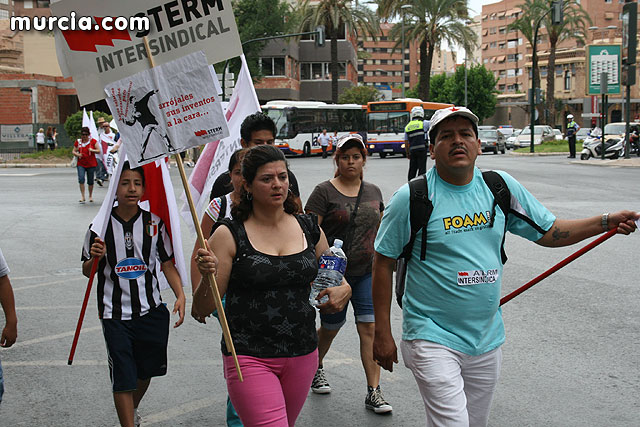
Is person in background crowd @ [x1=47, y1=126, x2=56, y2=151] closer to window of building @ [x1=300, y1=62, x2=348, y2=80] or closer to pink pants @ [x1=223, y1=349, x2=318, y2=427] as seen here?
window of building @ [x1=300, y1=62, x2=348, y2=80]

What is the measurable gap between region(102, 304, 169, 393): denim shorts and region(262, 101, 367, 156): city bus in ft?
122

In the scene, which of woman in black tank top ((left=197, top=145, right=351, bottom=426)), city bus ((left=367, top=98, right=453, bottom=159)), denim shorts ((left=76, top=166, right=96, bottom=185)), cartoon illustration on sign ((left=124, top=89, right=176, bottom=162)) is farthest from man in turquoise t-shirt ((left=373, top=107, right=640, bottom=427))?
city bus ((left=367, top=98, right=453, bottom=159))

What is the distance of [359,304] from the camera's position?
511cm

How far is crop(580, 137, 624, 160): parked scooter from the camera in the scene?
113 ft

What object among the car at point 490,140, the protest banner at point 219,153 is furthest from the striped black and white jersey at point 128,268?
the car at point 490,140

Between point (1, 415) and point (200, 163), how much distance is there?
2.24m

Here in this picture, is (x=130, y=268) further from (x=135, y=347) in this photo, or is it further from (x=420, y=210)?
(x=420, y=210)

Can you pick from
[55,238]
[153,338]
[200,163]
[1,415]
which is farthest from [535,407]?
[55,238]

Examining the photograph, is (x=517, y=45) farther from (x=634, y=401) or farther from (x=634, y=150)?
(x=634, y=401)

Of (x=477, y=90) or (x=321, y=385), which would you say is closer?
(x=321, y=385)

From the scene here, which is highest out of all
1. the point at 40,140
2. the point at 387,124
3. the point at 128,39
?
the point at 387,124

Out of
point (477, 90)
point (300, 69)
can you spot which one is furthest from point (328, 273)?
point (477, 90)

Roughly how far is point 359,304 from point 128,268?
1.59m

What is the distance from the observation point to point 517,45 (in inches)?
4823
